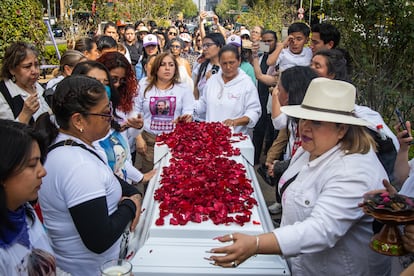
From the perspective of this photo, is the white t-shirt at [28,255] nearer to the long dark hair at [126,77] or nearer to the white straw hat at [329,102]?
the white straw hat at [329,102]

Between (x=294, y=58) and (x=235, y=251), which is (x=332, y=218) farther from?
(x=294, y=58)

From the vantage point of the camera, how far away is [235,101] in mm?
5234

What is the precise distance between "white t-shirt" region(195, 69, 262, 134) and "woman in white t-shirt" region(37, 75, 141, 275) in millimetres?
2917

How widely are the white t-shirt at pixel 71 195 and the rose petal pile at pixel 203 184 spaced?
1.37 ft

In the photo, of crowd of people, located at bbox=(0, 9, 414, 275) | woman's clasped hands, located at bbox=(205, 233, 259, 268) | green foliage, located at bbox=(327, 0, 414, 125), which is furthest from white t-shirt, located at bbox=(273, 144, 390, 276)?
green foliage, located at bbox=(327, 0, 414, 125)

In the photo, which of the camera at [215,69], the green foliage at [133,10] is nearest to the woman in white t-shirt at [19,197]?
the camera at [215,69]

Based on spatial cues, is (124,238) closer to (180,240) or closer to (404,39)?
(180,240)

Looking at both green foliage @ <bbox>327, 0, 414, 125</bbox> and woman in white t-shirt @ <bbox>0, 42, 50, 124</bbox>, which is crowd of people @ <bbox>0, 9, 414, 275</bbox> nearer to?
Answer: woman in white t-shirt @ <bbox>0, 42, 50, 124</bbox>

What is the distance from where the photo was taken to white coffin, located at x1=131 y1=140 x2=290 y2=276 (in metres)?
2.20

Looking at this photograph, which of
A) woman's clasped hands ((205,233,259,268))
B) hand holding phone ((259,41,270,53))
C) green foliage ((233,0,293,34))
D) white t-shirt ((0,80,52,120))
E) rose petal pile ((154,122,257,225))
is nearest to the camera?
woman's clasped hands ((205,233,259,268))

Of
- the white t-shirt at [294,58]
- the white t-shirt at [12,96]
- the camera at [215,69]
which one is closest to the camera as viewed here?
the white t-shirt at [12,96]

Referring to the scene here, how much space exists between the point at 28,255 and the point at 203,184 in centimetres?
142

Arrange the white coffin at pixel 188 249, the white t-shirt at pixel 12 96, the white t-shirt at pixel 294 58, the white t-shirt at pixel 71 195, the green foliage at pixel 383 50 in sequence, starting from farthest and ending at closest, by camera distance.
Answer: the white t-shirt at pixel 294 58 → the green foliage at pixel 383 50 → the white t-shirt at pixel 12 96 → the white coffin at pixel 188 249 → the white t-shirt at pixel 71 195

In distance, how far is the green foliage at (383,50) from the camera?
561 cm
